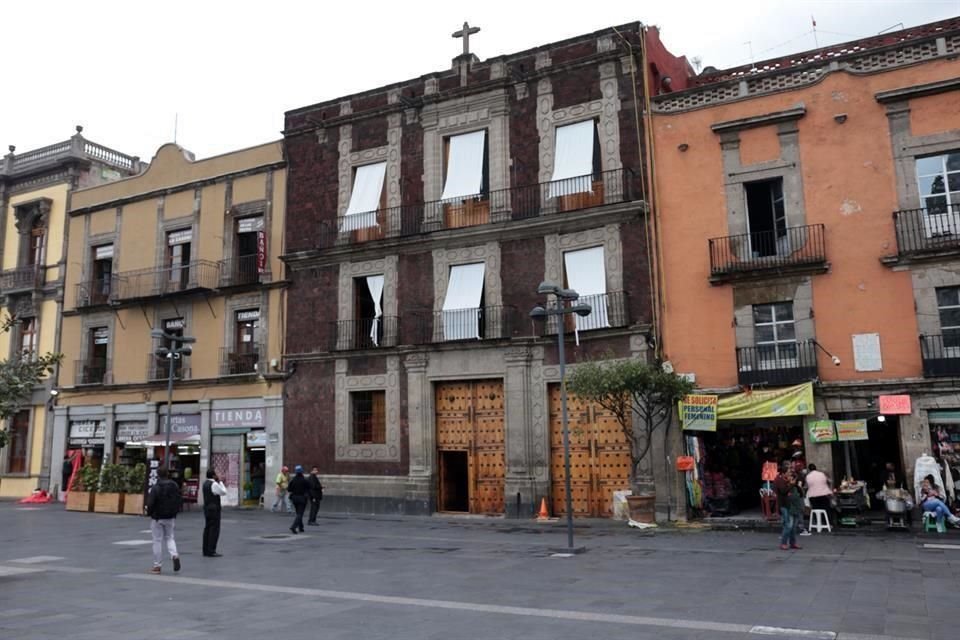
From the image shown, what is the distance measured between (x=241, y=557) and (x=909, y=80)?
743 inches

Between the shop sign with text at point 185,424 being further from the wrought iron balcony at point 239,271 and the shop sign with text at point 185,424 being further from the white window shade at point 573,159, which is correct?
the white window shade at point 573,159

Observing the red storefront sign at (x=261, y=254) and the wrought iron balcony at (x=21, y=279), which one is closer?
the red storefront sign at (x=261, y=254)

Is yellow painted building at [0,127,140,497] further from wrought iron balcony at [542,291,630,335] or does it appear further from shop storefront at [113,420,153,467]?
wrought iron balcony at [542,291,630,335]

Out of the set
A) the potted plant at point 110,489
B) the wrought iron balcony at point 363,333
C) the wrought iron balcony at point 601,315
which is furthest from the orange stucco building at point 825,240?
the potted plant at point 110,489

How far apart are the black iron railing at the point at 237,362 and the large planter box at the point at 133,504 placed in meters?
5.40

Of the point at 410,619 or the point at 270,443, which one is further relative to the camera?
the point at 270,443

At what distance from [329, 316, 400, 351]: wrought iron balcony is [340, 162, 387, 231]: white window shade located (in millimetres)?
3230

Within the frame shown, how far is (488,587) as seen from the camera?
11.2m

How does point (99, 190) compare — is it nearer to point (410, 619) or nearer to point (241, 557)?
point (241, 557)

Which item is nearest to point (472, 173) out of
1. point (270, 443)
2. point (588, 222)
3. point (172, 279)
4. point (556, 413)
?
point (588, 222)

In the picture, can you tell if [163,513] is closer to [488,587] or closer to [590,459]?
[488,587]

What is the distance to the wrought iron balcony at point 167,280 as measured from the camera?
29.1 m

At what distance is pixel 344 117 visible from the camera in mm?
27344

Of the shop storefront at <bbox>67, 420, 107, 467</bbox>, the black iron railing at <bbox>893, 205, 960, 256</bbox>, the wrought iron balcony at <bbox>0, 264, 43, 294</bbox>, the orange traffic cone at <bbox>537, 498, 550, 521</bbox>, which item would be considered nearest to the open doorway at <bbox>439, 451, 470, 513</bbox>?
the orange traffic cone at <bbox>537, 498, 550, 521</bbox>
